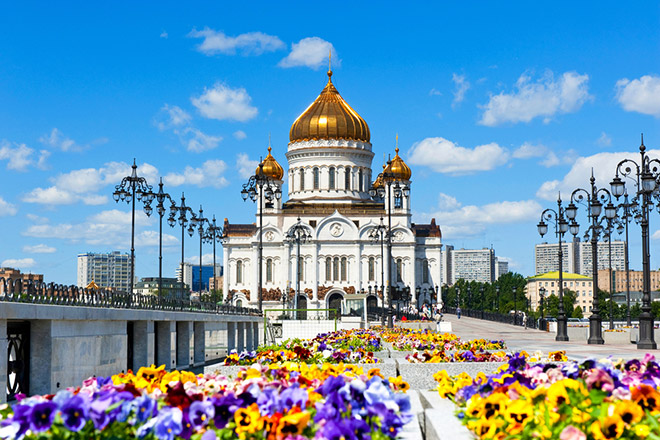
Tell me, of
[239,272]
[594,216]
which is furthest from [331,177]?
[594,216]

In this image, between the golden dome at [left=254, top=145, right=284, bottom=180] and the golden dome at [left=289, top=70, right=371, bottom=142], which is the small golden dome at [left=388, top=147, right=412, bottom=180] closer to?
the golden dome at [left=289, top=70, right=371, bottom=142]

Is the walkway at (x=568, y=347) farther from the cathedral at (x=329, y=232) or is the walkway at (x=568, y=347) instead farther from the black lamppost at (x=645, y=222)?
the cathedral at (x=329, y=232)

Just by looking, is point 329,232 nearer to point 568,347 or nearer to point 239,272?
point 239,272

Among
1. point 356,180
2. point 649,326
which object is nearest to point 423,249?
point 356,180

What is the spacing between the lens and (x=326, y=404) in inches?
226

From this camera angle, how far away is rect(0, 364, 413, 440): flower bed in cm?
537

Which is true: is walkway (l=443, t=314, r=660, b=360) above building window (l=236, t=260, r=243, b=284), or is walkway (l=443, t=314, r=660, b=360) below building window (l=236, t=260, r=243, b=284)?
below

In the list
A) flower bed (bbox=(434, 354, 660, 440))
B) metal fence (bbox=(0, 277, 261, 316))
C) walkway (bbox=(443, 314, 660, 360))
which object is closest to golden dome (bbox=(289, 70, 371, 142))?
walkway (bbox=(443, 314, 660, 360))

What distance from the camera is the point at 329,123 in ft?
339

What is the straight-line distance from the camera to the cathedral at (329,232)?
99.6 m

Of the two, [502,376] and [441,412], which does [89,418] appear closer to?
[441,412]

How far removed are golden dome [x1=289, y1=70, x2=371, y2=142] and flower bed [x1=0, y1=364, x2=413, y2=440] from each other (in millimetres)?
97099

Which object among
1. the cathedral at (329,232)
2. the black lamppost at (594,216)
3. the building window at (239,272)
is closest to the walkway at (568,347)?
the black lamppost at (594,216)

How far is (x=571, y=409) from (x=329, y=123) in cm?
9841
